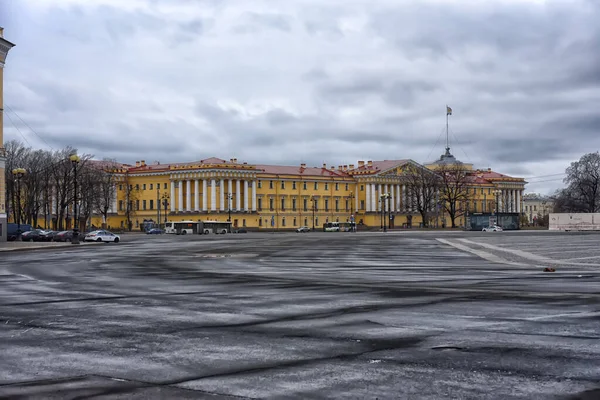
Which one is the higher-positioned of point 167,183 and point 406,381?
point 167,183

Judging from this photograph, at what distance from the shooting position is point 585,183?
122062mm

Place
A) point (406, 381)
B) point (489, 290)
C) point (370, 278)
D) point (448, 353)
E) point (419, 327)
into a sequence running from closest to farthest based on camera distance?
point (406, 381) → point (448, 353) → point (419, 327) → point (489, 290) → point (370, 278)

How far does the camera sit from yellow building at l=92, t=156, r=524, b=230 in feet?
490

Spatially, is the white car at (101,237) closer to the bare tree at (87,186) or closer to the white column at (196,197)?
the bare tree at (87,186)

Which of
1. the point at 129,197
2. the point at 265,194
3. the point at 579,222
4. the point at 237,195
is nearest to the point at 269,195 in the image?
the point at 265,194

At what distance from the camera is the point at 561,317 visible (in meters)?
11.5

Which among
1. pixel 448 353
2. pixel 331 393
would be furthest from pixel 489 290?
pixel 331 393

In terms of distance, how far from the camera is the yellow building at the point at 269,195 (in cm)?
14938

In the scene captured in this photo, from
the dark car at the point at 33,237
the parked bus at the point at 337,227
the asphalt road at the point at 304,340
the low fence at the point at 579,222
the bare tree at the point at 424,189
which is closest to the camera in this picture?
the asphalt road at the point at 304,340

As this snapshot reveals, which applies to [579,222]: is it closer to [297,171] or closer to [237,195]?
[237,195]

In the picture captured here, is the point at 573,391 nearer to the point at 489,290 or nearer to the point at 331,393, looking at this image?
the point at 331,393

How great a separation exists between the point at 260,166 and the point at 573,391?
519 feet

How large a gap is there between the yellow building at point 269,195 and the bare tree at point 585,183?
79.8 ft

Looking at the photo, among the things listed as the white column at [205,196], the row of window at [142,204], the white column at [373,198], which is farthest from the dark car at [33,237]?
the white column at [373,198]
